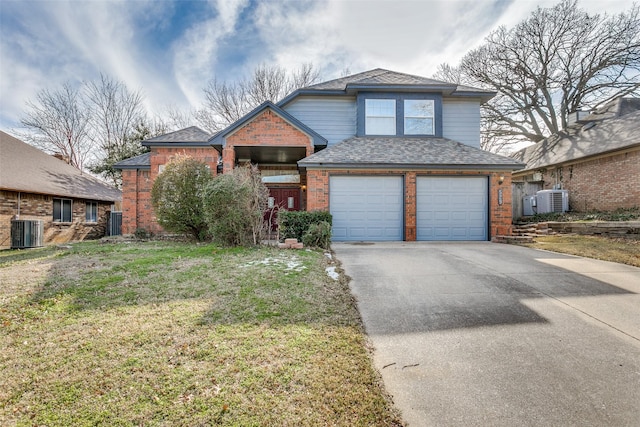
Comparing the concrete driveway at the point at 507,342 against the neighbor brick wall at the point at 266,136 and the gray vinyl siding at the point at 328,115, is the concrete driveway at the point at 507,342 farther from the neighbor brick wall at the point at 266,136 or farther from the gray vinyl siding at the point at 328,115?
the gray vinyl siding at the point at 328,115

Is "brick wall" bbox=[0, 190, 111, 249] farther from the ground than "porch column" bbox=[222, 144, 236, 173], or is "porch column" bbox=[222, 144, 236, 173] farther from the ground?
"porch column" bbox=[222, 144, 236, 173]

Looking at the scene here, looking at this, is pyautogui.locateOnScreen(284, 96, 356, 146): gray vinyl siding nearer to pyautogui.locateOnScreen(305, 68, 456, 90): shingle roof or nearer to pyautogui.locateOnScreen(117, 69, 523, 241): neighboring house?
pyautogui.locateOnScreen(117, 69, 523, 241): neighboring house

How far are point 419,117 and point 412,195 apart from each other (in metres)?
3.91

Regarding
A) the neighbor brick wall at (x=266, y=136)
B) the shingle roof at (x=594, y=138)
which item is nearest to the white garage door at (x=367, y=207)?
the neighbor brick wall at (x=266, y=136)

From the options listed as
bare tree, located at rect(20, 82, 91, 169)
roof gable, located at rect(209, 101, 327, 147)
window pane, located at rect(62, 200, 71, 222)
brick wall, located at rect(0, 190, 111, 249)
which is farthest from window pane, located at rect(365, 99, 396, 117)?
bare tree, located at rect(20, 82, 91, 169)

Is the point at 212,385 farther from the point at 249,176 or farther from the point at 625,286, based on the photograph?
the point at 249,176

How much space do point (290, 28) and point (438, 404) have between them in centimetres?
1528

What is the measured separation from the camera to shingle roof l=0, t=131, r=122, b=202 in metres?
12.3

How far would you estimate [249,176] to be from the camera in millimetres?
8555

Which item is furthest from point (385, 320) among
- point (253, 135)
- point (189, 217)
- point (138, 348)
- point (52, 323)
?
point (253, 135)

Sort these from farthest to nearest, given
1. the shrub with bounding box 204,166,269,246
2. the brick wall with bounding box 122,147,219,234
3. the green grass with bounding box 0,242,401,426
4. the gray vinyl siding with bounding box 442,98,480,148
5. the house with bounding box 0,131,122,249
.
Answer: the brick wall with bounding box 122,147,219,234
the gray vinyl siding with bounding box 442,98,480,148
the house with bounding box 0,131,122,249
the shrub with bounding box 204,166,269,246
the green grass with bounding box 0,242,401,426

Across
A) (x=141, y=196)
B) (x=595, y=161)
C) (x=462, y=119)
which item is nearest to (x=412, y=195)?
(x=462, y=119)

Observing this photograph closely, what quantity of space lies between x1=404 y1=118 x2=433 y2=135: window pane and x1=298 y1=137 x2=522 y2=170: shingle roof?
1.49ft

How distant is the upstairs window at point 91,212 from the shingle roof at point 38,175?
66 centimetres
